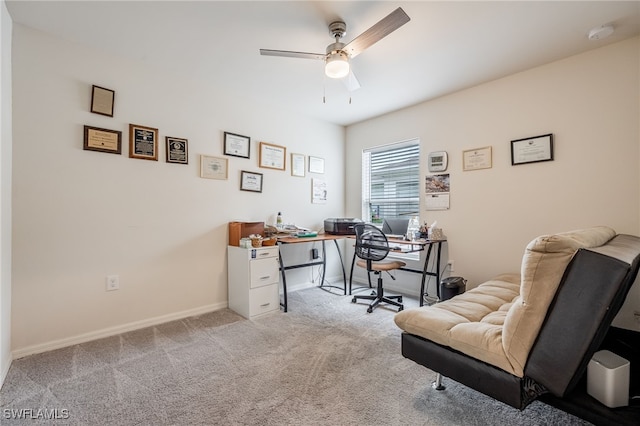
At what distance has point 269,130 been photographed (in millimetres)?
3506

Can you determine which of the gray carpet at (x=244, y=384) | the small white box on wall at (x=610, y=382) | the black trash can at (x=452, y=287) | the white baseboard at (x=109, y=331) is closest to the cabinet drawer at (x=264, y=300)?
the gray carpet at (x=244, y=384)

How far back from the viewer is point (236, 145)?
3197 mm

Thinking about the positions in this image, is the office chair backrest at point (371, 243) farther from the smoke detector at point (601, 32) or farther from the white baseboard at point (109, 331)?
the smoke detector at point (601, 32)

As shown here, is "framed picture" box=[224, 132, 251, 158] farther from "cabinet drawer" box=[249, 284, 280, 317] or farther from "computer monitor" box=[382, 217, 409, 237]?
"computer monitor" box=[382, 217, 409, 237]

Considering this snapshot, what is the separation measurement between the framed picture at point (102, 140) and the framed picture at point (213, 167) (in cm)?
71

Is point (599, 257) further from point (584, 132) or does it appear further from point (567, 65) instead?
point (567, 65)

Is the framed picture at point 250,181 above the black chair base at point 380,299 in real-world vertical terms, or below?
above

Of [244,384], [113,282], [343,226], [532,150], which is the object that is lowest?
[244,384]

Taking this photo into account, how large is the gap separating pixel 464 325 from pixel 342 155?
3.33m

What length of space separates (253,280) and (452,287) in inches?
77.1

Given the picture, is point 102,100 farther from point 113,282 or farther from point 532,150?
point 532,150

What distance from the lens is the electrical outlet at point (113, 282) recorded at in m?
2.40

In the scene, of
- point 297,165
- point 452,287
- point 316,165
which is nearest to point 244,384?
point 452,287

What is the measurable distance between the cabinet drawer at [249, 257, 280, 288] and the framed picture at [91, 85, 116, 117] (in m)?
1.79
